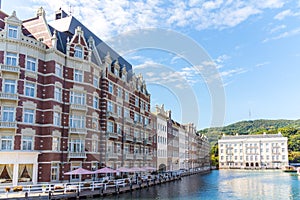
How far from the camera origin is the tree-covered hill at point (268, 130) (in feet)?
413

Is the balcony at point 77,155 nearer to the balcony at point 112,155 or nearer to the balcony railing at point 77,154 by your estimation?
the balcony railing at point 77,154

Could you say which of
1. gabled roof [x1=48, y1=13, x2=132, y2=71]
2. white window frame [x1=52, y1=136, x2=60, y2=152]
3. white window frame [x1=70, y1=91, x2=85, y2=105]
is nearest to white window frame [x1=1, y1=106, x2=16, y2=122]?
white window frame [x1=52, y1=136, x2=60, y2=152]

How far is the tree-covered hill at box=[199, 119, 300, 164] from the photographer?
12586 cm

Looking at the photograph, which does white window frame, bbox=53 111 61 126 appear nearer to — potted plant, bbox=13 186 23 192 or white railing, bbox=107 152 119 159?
potted plant, bbox=13 186 23 192

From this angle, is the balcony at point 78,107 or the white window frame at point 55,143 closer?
the white window frame at point 55,143

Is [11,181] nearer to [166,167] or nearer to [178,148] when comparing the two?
[166,167]

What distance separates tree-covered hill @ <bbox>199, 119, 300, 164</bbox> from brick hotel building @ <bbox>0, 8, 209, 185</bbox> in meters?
61.5

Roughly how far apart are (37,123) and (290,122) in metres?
167

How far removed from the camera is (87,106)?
3512cm

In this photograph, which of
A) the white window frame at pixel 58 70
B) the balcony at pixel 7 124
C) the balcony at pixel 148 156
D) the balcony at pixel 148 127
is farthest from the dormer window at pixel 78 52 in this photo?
the balcony at pixel 148 156

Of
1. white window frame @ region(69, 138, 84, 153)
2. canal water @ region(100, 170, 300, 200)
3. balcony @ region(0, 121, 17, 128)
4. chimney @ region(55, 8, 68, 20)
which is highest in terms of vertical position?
chimney @ region(55, 8, 68, 20)

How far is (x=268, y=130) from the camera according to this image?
14562cm

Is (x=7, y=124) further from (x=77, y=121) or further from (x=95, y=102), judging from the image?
(x=95, y=102)

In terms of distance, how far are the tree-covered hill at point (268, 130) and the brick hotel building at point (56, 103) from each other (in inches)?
2423
